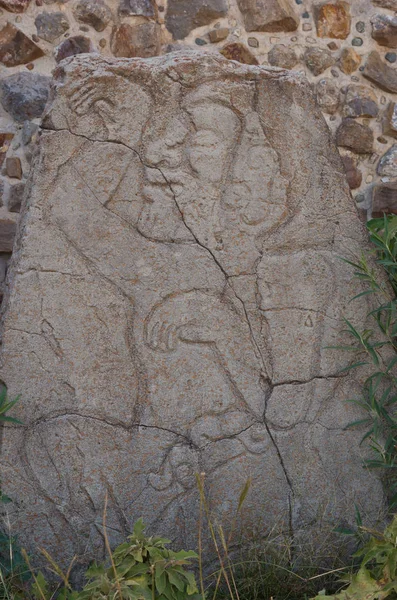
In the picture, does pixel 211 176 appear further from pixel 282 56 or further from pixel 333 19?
pixel 333 19

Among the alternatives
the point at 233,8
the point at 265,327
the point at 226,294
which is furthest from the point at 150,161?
the point at 233,8

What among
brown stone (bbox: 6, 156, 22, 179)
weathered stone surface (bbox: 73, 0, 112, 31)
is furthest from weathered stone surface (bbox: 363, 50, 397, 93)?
brown stone (bbox: 6, 156, 22, 179)

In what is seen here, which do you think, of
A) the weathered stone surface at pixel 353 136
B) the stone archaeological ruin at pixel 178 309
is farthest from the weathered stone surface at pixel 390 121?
the stone archaeological ruin at pixel 178 309

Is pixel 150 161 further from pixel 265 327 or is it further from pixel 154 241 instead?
pixel 265 327

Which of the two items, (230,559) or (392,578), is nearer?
(392,578)

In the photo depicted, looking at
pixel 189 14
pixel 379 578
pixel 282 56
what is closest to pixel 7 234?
pixel 189 14

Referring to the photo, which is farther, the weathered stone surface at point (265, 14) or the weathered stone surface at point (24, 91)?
the weathered stone surface at point (265, 14)

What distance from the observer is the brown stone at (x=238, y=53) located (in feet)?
12.2

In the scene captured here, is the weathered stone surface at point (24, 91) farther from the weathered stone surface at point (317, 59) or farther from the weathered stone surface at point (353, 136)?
the weathered stone surface at point (353, 136)

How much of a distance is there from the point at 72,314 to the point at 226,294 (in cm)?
51

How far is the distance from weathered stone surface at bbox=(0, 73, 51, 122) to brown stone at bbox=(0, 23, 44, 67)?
7 centimetres

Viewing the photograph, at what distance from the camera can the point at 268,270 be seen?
8.36 ft

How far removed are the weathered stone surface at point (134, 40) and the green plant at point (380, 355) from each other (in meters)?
1.63

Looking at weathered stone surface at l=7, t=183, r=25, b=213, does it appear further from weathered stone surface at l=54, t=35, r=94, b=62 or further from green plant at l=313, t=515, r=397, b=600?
green plant at l=313, t=515, r=397, b=600
